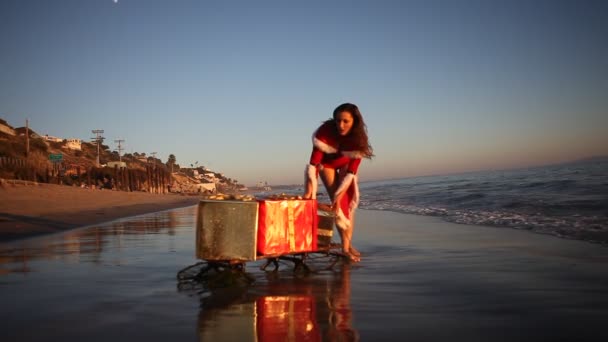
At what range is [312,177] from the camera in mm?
4598

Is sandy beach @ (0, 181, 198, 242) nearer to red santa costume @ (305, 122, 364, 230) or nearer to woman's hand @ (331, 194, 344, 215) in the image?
red santa costume @ (305, 122, 364, 230)

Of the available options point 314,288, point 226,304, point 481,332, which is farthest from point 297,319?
point 481,332

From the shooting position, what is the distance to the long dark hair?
466 centimetres

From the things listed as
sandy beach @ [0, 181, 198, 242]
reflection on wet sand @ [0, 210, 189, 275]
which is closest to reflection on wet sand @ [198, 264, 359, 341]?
reflection on wet sand @ [0, 210, 189, 275]

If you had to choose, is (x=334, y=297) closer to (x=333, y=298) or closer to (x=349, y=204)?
(x=333, y=298)

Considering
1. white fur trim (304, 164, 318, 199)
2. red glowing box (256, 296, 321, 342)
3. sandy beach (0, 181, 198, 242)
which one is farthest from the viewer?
sandy beach (0, 181, 198, 242)

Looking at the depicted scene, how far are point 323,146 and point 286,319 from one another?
242cm

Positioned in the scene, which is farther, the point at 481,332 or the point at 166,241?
the point at 166,241

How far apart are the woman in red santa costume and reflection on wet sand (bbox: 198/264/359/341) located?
3.54ft

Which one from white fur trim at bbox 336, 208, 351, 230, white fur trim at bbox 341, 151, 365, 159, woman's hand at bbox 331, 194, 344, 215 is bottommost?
white fur trim at bbox 336, 208, 351, 230

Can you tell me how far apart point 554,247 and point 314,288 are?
3545 millimetres

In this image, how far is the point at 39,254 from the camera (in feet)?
17.2

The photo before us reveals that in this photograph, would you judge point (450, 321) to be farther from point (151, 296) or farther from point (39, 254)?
point (39, 254)

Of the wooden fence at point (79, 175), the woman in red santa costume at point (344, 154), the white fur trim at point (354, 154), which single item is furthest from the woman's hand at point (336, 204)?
the wooden fence at point (79, 175)
